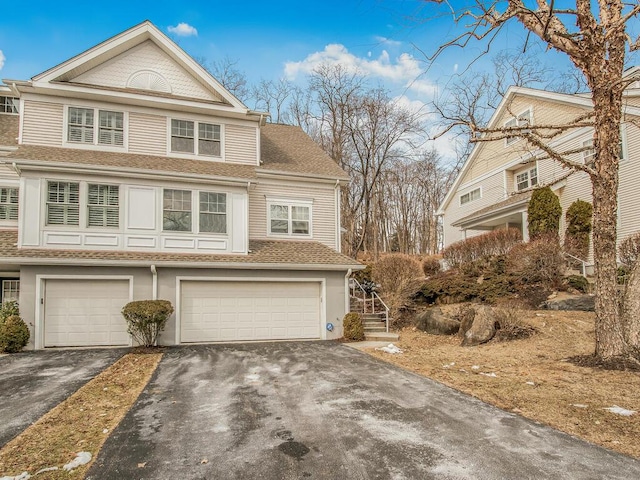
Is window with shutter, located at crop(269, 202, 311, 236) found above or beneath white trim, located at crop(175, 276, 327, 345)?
above

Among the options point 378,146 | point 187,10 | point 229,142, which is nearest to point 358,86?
point 378,146

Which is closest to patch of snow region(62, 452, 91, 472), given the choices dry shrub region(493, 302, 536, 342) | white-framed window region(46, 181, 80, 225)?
white-framed window region(46, 181, 80, 225)

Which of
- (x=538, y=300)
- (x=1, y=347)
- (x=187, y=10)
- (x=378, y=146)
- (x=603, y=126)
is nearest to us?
(x=603, y=126)

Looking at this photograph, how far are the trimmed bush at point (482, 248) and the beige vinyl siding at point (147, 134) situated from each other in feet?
38.9

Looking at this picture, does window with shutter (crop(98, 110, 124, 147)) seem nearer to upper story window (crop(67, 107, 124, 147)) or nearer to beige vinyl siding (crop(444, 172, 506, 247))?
upper story window (crop(67, 107, 124, 147))

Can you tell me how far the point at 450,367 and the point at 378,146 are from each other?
819 inches

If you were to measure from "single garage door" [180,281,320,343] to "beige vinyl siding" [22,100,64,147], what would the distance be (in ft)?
19.1

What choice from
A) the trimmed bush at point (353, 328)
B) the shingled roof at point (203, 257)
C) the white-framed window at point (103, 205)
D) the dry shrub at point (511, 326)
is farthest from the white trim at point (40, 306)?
the dry shrub at point (511, 326)

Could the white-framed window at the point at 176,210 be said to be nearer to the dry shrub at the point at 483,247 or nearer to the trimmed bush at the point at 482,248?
the trimmed bush at the point at 482,248

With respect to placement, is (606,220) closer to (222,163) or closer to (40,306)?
(222,163)

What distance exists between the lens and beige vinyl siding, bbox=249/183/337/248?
14297 mm

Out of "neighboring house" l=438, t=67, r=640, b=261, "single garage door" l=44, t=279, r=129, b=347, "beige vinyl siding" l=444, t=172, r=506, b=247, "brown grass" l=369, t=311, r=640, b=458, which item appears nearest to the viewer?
"brown grass" l=369, t=311, r=640, b=458

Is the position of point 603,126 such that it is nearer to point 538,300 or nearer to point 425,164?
point 538,300

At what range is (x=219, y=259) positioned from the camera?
40.4ft
